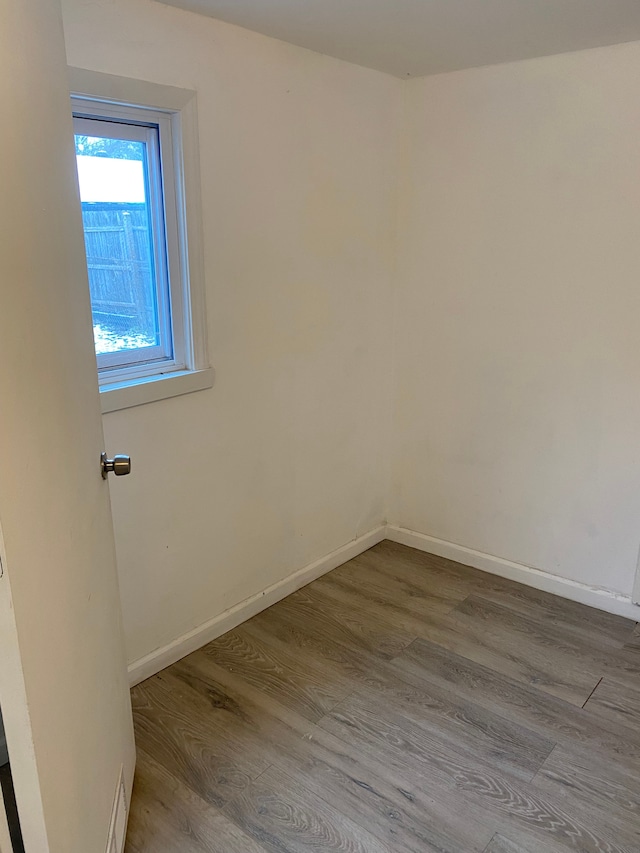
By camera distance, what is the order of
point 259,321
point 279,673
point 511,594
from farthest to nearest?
point 511,594 → point 259,321 → point 279,673

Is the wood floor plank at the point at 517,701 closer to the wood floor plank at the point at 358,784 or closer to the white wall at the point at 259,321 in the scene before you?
the wood floor plank at the point at 358,784

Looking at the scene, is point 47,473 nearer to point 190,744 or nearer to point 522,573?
point 190,744

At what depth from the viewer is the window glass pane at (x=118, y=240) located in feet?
6.11

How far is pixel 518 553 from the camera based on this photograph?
2805mm

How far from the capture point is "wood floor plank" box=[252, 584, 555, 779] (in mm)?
1892

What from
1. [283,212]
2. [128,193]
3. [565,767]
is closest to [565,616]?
[565,767]

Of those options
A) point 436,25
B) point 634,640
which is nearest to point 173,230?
point 436,25

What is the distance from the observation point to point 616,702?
6.85 feet

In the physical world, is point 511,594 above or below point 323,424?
below

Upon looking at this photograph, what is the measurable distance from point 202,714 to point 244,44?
6.83 feet

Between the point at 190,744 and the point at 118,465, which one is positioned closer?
the point at 118,465

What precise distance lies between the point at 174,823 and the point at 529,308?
6.80ft

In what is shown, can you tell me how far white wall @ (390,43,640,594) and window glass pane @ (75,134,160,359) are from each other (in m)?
1.25

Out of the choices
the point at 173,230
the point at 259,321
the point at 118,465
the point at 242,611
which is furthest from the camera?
the point at 242,611
